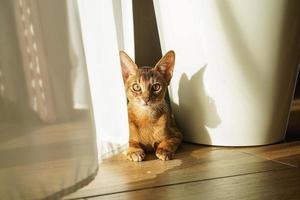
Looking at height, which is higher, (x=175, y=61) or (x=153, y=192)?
(x=175, y=61)

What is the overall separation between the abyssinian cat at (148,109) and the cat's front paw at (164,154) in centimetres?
2

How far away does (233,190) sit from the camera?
2.12ft

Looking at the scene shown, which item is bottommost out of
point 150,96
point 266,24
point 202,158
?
point 202,158

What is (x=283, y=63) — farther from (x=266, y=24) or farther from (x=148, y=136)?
(x=148, y=136)

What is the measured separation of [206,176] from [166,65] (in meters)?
0.34

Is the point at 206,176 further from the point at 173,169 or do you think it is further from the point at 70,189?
the point at 70,189

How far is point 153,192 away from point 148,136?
0.29 m

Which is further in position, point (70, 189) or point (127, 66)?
point (127, 66)

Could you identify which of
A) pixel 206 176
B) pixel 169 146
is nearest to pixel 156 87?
pixel 169 146

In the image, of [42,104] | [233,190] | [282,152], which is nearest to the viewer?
[42,104]

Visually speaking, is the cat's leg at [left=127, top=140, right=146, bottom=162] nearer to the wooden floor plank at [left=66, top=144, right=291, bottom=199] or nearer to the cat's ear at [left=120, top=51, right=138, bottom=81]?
the wooden floor plank at [left=66, top=144, right=291, bottom=199]

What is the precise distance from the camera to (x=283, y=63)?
2.98 ft

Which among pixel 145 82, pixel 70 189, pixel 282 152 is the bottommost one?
pixel 282 152

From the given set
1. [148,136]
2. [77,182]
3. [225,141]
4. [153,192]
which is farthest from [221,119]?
[77,182]
